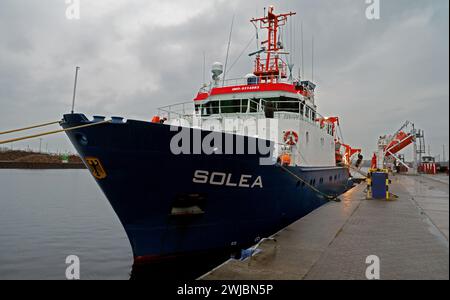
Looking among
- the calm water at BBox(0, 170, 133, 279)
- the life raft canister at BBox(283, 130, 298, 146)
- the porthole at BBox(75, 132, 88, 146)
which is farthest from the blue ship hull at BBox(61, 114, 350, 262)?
the calm water at BBox(0, 170, 133, 279)

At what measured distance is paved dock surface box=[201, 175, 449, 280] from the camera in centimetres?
455

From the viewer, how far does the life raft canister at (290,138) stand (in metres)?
9.88

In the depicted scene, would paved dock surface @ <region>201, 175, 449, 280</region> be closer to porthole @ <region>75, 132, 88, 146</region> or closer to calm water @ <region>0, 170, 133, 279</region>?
porthole @ <region>75, 132, 88, 146</region>

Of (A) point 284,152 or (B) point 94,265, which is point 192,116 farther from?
(B) point 94,265

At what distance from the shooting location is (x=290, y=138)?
992 centimetres

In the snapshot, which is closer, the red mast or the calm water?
the calm water

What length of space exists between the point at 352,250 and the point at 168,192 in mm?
3910

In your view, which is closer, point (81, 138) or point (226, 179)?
point (81, 138)

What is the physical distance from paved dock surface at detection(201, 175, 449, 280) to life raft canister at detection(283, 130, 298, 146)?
8.18 ft

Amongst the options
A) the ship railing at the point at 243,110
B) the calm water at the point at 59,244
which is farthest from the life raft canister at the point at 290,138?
the calm water at the point at 59,244

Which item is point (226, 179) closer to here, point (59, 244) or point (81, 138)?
point (81, 138)

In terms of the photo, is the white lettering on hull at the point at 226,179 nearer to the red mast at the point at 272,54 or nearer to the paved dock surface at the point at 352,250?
A: the paved dock surface at the point at 352,250

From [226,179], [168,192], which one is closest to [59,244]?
[168,192]
